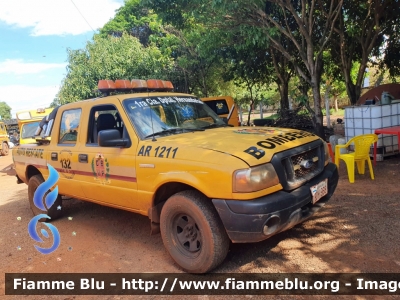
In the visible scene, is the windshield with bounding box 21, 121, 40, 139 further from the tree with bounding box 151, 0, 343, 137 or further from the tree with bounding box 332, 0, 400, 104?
the tree with bounding box 332, 0, 400, 104

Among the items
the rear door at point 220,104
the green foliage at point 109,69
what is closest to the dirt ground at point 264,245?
the rear door at point 220,104

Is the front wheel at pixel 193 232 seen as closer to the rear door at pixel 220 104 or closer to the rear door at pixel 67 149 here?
the rear door at pixel 67 149

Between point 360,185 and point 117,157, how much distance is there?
430 cm

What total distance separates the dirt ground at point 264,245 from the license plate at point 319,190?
2.00ft

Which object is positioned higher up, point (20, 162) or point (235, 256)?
point (20, 162)

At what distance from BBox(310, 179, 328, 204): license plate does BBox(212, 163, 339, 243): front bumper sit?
0.26m

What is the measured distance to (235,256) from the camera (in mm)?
3531

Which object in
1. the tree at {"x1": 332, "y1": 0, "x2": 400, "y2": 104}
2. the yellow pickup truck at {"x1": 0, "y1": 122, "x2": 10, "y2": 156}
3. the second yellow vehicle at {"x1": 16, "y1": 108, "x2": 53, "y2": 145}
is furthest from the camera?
the yellow pickup truck at {"x1": 0, "y1": 122, "x2": 10, "y2": 156}

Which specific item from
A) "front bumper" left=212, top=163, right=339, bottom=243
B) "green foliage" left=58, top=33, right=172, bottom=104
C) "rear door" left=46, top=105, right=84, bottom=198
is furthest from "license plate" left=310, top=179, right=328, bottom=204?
"green foliage" left=58, top=33, right=172, bottom=104

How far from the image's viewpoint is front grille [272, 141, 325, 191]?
118 inches

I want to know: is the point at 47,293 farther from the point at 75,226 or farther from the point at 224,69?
the point at 224,69

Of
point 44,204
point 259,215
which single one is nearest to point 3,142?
point 44,204

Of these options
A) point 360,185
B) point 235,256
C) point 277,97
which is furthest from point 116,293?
point 277,97

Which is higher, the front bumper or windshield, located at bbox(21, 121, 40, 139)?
windshield, located at bbox(21, 121, 40, 139)
